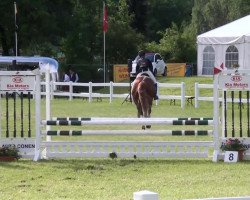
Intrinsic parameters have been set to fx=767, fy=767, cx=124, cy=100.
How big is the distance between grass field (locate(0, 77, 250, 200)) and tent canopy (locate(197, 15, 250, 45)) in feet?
76.2

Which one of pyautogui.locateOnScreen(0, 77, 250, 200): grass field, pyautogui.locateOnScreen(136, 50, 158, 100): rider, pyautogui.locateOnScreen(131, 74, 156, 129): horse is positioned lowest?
pyautogui.locateOnScreen(0, 77, 250, 200): grass field

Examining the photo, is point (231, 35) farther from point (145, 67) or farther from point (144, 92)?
point (144, 92)

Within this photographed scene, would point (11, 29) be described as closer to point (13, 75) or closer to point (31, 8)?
point (31, 8)

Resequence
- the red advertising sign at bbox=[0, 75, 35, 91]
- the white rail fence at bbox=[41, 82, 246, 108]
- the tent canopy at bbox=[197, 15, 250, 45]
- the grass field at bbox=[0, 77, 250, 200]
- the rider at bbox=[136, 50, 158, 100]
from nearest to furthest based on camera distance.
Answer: the grass field at bbox=[0, 77, 250, 200], the red advertising sign at bbox=[0, 75, 35, 91], the rider at bbox=[136, 50, 158, 100], the white rail fence at bbox=[41, 82, 246, 108], the tent canopy at bbox=[197, 15, 250, 45]

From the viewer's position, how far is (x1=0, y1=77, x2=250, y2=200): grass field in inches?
414

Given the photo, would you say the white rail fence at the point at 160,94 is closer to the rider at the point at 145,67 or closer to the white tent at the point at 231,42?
the white tent at the point at 231,42

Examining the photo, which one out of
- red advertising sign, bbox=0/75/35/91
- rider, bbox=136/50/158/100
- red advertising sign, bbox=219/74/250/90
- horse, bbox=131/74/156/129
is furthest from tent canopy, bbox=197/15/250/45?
red advertising sign, bbox=0/75/35/91

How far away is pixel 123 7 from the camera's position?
6062 cm

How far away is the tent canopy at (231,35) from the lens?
1450 inches

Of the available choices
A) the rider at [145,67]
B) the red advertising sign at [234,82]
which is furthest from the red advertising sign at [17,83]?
the rider at [145,67]

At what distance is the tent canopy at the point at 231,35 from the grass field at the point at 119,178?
23219mm

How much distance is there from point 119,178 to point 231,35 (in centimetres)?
2668

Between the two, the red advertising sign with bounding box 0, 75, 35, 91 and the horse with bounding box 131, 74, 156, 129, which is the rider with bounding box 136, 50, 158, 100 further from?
the red advertising sign with bounding box 0, 75, 35, 91

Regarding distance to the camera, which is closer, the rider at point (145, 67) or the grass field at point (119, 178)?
the grass field at point (119, 178)
